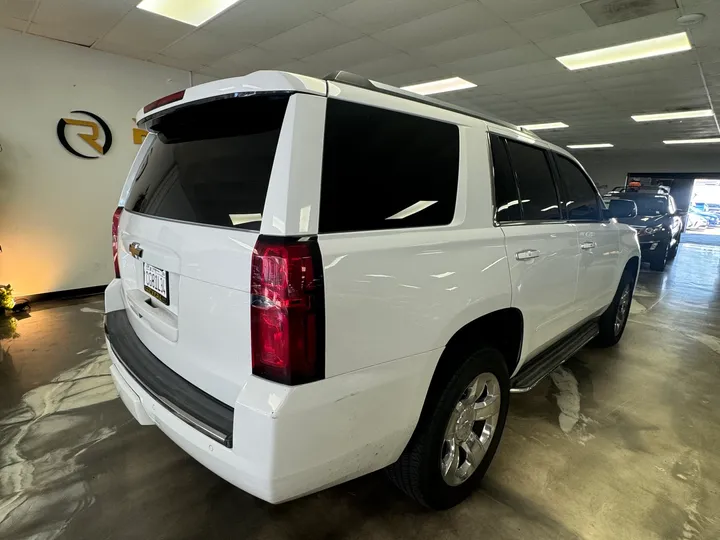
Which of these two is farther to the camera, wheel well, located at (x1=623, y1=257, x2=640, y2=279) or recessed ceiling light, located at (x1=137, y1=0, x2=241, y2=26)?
recessed ceiling light, located at (x1=137, y1=0, x2=241, y2=26)

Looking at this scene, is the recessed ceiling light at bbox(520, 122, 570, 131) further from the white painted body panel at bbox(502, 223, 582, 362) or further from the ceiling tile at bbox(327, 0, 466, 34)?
the white painted body panel at bbox(502, 223, 582, 362)

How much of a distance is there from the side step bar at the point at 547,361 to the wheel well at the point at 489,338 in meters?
0.10

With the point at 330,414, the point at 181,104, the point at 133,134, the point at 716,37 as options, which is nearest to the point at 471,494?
the point at 330,414

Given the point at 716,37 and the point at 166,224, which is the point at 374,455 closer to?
the point at 166,224

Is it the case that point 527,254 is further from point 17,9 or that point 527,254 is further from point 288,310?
point 17,9

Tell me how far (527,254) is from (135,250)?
5.86ft

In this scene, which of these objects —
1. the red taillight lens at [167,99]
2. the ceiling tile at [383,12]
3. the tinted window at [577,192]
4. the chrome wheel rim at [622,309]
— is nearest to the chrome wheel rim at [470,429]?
the tinted window at [577,192]

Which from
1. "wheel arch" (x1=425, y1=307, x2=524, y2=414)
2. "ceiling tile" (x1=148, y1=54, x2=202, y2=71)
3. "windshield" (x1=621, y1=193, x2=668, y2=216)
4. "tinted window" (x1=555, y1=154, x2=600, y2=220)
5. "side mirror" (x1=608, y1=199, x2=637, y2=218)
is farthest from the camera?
"windshield" (x1=621, y1=193, x2=668, y2=216)

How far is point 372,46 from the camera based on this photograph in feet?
17.2

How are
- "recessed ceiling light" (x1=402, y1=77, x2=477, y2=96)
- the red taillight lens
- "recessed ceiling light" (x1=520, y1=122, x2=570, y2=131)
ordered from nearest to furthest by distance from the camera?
1. the red taillight lens
2. "recessed ceiling light" (x1=402, y1=77, x2=477, y2=96)
3. "recessed ceiling light" (x1=520, y1=122, x2=570, y2=131)

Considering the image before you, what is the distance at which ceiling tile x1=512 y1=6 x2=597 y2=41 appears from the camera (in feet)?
13.6

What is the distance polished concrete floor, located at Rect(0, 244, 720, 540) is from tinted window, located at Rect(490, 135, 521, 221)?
1349 millimetres

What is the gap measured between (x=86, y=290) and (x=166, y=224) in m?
5.39

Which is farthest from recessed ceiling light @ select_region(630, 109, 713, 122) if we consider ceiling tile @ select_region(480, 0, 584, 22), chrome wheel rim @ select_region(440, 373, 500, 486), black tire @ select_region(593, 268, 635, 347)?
chrome wheel rim @ select_region(440, 373, 500, 486)
